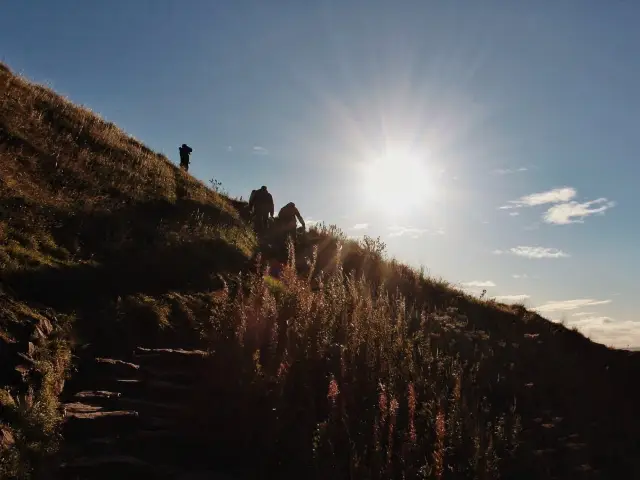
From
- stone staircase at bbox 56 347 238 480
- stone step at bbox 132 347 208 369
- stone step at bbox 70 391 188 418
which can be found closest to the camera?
stone staircase at bbox 56 347 238 480

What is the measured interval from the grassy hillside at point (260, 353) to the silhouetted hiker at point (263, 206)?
4546 millimetres

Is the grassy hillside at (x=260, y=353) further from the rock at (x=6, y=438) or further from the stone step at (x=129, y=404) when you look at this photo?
the stone step at (x=129, y=404)

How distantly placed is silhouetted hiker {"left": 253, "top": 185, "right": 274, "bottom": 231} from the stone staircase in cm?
1159

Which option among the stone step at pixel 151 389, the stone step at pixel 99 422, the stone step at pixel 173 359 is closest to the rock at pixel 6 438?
the stone step at pixel 99 422

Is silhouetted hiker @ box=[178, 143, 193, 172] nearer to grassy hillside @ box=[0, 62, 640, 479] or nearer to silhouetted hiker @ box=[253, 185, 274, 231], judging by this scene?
silhouetted hiker @ box=[253, 185, 274, 231]

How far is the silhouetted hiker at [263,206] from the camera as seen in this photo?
18320 millimetres

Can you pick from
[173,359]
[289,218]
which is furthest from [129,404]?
[289,218]

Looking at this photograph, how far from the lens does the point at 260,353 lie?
684 centimetres

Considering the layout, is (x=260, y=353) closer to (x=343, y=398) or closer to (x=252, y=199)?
(x=343, y=398)

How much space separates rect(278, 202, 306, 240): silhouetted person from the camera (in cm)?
1833

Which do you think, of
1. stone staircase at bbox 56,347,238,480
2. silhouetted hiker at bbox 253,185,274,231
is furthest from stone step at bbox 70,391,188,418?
silhouetted hiker at bbox 253,185,274,231

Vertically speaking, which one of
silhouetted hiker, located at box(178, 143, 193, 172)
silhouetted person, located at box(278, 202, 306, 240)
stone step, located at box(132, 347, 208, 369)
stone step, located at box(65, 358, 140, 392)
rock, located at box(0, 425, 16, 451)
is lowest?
rock, located at box(0, 425, 16, 451)

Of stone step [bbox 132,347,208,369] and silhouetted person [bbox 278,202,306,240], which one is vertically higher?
silhouetted person [bbox 278,202,306,240]

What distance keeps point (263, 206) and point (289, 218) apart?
3.58ft
